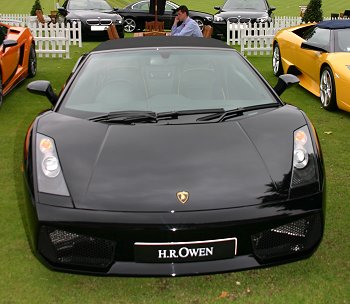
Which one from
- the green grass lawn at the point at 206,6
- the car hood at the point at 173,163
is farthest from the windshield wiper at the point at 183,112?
the green grass lawn at the point at 206,6

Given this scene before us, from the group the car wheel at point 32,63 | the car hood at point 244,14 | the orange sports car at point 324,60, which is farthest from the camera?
the car hood at point 244,14

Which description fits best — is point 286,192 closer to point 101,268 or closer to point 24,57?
point 101,268

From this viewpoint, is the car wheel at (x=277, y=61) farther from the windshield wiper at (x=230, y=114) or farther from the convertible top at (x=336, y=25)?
the windshield wiper at (x=230, y=114)

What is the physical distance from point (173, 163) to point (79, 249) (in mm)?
732

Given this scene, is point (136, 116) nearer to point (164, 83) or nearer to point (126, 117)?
point (126, 117)

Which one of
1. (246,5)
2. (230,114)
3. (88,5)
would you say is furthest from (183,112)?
(88,5)

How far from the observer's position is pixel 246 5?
58.9 ft

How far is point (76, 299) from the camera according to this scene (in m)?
3.14

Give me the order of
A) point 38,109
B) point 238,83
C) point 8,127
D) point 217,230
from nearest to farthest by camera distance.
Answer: point 217,230
point 238,83
point 8,127
point 38,109

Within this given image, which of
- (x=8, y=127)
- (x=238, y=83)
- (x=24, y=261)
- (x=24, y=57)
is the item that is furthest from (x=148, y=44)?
(x=24, y=57)

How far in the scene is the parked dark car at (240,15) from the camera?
16641 millimetres

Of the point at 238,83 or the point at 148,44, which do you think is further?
the point at 148,44

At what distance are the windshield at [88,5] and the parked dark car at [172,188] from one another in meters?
15.2

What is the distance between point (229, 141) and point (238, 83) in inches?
40.2
